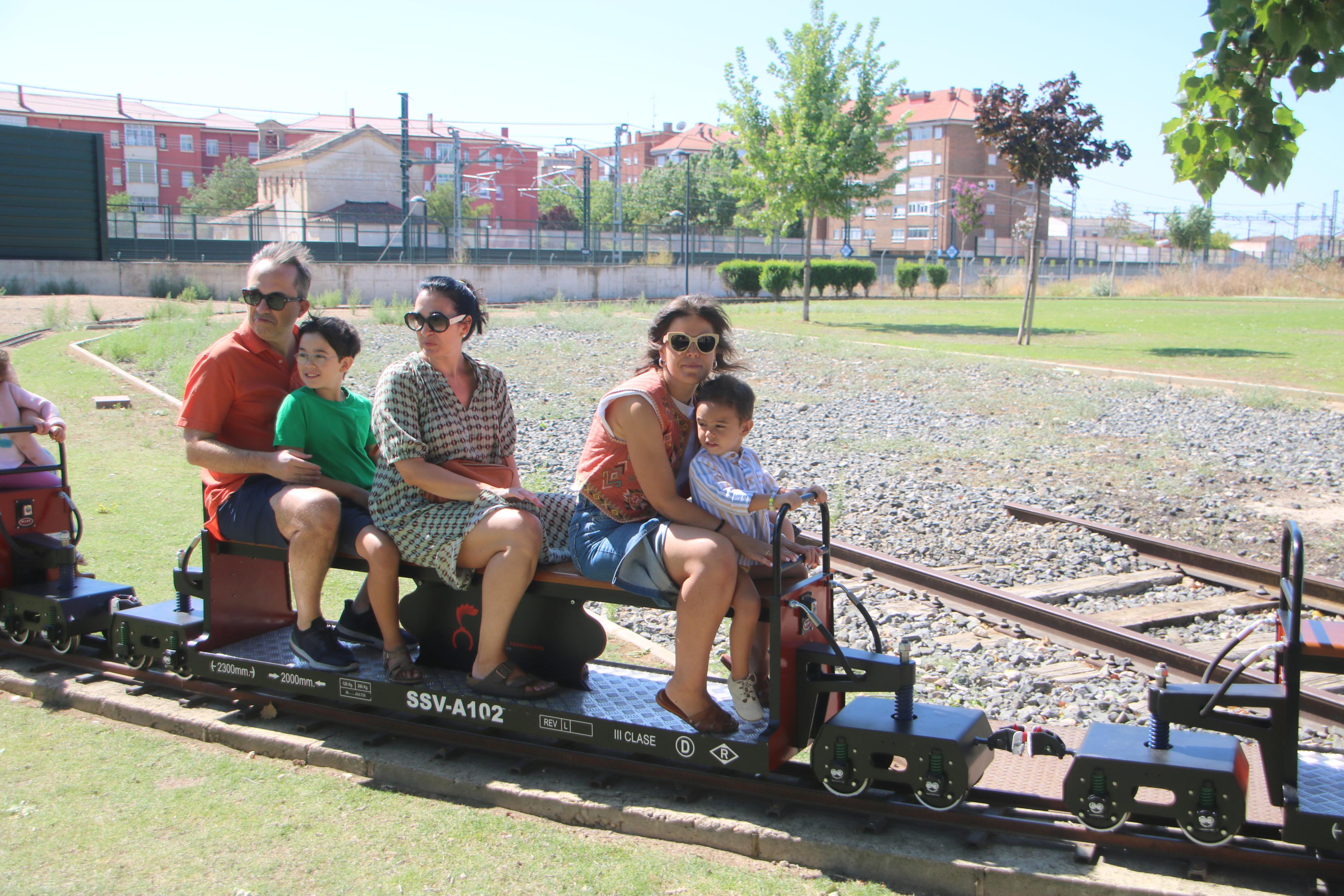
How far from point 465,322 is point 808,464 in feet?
20.7

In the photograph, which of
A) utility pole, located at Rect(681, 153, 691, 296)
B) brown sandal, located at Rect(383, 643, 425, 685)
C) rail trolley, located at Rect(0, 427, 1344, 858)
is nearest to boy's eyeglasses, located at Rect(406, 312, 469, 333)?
rail trolley, located at Rect(0, 427, 1344, 858)

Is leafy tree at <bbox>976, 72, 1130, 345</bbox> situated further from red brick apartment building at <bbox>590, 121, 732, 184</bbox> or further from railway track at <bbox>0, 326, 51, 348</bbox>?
red brick apartment building at <bbox>590, 121, 732, 184</bbox>

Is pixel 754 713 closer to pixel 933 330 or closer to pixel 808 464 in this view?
pixel 808 464

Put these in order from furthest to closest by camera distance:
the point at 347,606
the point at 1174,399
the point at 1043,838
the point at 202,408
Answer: the point at 1174,399, the point at 347,606, the point at 202,408, the point at 1043,838

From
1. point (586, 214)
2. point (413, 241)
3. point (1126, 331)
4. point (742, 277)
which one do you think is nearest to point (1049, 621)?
point (1126, 331)

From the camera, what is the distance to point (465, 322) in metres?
4.28

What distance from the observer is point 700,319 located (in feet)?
12.7

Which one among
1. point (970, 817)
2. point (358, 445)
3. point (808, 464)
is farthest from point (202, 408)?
point (808, 464)

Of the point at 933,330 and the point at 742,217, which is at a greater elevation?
the point at 742,217

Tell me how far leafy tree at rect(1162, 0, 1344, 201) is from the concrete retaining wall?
90.1 ft

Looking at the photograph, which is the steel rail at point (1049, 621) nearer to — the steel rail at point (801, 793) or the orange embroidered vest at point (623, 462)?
the orange embroidered vest at point (623, 462)

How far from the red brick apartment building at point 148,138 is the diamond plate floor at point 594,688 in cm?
8635

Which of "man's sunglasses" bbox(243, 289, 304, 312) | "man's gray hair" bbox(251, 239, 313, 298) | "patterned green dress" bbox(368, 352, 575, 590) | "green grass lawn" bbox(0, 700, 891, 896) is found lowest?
"green grass lawn" bbox(0, 700, 891, 896)

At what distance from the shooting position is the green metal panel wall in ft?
49.4
